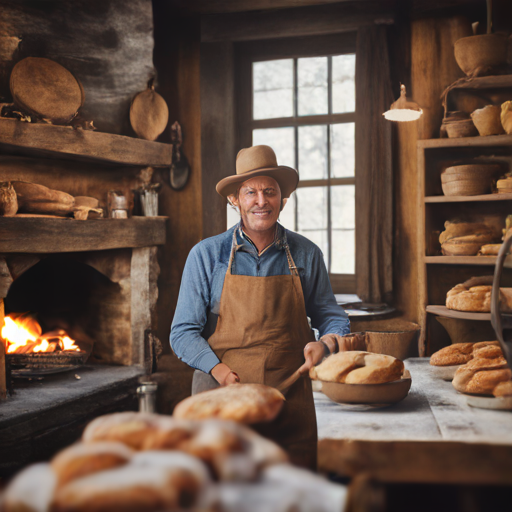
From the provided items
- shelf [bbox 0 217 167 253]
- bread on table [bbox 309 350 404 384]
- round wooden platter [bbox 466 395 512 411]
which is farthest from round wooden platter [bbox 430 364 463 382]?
shelf [bbox 0 217 167 253]

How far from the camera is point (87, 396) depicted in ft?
11.2

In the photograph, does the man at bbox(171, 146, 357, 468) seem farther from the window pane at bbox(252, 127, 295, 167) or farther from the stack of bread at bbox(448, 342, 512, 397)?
the window pane at bbox(252, 127, 295, 167)

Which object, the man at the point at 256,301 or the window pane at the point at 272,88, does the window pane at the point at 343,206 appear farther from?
the man at the point at 256,301

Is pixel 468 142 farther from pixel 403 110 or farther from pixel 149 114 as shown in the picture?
pixel 149 114

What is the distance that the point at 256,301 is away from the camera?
2215mm

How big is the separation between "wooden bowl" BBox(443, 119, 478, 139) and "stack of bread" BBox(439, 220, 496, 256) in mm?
663

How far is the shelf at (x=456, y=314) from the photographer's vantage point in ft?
11.4

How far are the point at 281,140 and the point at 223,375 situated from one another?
311 cm

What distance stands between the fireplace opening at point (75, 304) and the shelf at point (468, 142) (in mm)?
2626

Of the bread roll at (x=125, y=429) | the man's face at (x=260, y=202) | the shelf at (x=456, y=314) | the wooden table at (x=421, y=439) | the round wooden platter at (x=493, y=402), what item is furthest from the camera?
the shelf at (x=456, y=314)

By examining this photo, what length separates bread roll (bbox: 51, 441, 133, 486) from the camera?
64 cm

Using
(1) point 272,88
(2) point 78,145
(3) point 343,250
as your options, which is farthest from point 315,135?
(2) point 78,145

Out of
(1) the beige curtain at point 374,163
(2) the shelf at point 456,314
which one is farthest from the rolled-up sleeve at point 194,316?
(1) the beige curtain at point 374,163

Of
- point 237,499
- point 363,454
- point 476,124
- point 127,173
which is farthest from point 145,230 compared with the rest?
point 237,499
